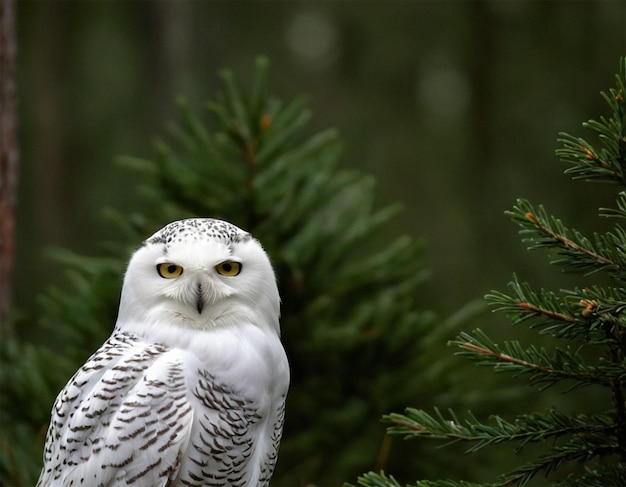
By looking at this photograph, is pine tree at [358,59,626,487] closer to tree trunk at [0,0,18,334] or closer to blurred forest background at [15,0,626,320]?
tree trunk at [0,0,18,334]

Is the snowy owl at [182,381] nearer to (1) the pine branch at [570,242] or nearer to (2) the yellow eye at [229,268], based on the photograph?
(2) the yellow eye at [229,268]

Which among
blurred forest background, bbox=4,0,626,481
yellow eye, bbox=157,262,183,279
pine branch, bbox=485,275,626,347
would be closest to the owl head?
yellow eye, bbox=157,262,183,279

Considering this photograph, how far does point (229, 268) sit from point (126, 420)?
0.44 m

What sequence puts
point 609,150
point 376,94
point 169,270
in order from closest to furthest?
point 609,150
point 169,270
point 376,94

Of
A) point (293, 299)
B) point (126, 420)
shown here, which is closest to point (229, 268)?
point (126, 420)

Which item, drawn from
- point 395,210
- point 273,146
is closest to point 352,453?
point 395,210

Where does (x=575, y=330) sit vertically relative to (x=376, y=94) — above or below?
below

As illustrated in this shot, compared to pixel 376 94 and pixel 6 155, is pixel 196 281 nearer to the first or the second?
pixel 6 155

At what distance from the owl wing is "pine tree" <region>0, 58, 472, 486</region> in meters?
1.10

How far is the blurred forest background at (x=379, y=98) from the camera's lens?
534cm

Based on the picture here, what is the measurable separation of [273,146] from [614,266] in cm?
183

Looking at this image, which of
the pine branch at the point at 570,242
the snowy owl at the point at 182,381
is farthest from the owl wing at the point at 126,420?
the pine branch at the point at 570,242

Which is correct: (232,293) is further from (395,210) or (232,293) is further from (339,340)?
(395,210)

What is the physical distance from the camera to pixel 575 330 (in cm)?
137
